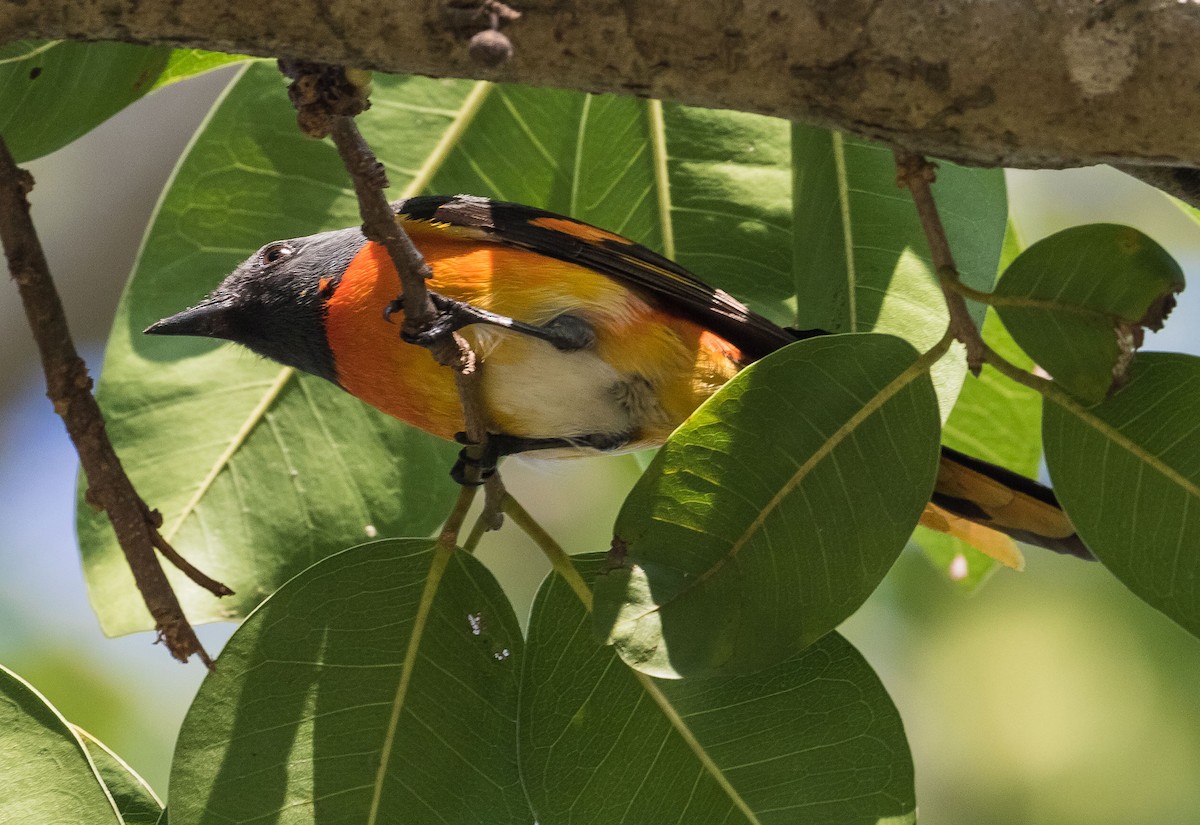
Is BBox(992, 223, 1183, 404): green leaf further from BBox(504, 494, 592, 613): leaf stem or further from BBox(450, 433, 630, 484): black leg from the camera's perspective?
BBox(450, 433, 630, 484): black leg

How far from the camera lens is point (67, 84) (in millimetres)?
2379

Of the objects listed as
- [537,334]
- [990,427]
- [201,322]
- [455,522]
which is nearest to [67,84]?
[201,322]

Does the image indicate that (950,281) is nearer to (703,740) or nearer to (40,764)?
(703,740)

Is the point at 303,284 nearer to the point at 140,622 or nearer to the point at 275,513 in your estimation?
the point at 275,513

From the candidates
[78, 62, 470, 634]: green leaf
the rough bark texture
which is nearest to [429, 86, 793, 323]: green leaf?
[78, 62, 470, 634]: green leaf

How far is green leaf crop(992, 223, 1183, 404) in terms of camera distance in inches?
66.4

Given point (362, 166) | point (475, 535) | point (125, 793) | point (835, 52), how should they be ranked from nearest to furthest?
point (835, 52)
point (362, 166)
point (125, 793)
point (475, 535)

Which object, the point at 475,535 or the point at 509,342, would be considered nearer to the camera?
the point at 475,535

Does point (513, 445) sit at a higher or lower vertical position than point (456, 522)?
higher

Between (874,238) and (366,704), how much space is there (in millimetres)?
1424

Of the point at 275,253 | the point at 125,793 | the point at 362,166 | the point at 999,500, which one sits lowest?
the point at 125,793

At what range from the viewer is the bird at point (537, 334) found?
2.52 metres

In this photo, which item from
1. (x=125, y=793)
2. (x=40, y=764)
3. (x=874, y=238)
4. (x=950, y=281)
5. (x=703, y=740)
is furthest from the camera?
(x=874, y=238)

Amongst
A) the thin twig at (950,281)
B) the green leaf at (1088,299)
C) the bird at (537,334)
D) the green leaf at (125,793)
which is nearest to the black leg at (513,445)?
the bird at (537,334)
